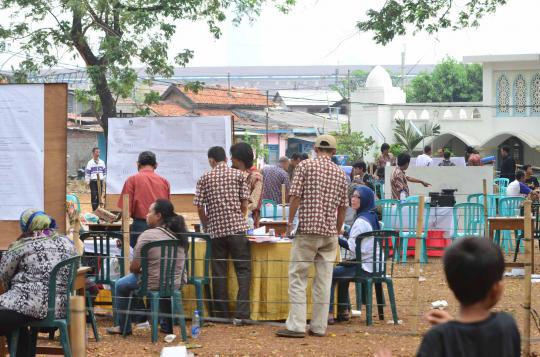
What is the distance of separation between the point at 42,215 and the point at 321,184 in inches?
106

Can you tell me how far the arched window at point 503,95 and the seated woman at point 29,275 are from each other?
32.5 metres

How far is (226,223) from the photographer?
9.75m

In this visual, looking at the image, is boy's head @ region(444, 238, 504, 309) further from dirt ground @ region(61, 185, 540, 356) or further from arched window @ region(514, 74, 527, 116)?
arched window @ region(514, 74, 527, 116)

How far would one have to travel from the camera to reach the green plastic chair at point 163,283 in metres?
9.12

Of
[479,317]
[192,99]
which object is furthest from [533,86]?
[479,317]

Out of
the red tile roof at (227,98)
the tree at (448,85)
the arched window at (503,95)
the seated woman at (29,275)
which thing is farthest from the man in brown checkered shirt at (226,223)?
the tree at (448,85)

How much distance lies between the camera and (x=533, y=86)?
124 ft

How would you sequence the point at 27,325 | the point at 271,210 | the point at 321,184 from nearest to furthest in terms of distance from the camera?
the point at 27,325, the point at 321,184, the point at 271,210

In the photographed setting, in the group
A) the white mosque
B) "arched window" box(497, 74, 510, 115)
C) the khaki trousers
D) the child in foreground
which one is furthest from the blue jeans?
"arched window" box(497, 74, 510, 115)

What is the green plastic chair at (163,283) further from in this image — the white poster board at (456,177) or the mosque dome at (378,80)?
the mosque dome at (378,80)

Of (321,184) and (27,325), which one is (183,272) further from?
(27,325)

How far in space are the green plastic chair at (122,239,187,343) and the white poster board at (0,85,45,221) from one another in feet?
3.44

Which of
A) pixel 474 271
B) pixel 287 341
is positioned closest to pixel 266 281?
pixel 287 341

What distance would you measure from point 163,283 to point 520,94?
3093 cm
